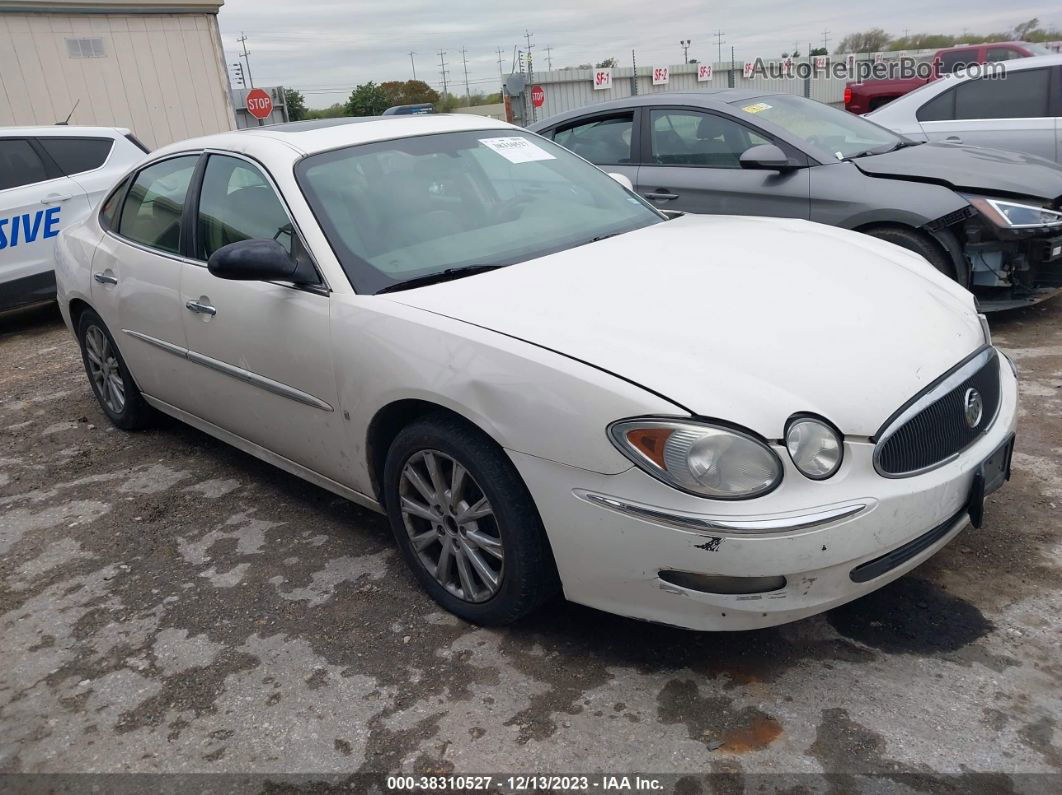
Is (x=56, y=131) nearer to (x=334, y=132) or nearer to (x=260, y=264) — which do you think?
(x=334, y=132)

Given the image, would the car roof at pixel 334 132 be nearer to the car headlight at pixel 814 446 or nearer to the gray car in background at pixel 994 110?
the car headlight at pixel 814 446

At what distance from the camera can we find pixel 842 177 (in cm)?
539

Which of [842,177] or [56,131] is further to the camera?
[56,131]

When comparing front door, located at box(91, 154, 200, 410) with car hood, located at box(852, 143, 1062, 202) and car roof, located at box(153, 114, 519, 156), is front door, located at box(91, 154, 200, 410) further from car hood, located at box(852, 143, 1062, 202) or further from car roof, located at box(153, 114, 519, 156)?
car hood, located at box(852, 143, 1062, 202)

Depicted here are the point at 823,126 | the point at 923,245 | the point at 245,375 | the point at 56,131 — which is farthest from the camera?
the point at 56,131

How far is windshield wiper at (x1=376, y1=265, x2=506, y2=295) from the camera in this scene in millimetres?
2957

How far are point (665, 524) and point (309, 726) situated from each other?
1142 mm

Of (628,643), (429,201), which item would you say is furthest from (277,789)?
(429,201)

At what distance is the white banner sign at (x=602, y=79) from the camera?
2303 centimetres

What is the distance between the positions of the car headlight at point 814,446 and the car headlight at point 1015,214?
350cm

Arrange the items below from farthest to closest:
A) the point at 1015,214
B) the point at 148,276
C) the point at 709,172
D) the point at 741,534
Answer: the point at 709,172, the point at 1015,214, the point at 148,276, the point at 741,534

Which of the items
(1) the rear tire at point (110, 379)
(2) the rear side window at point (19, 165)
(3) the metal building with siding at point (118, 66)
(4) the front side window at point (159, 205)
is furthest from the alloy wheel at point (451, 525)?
(3) the metal building with siding at point (118, 66)

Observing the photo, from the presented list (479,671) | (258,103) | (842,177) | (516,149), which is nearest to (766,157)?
(842,177)

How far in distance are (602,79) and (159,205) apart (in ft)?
67.9
